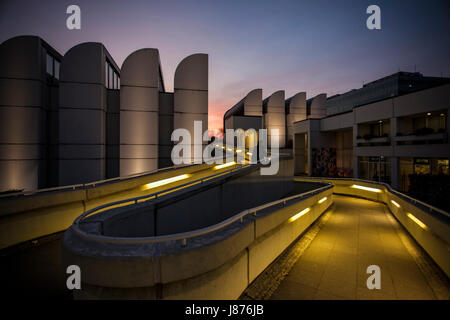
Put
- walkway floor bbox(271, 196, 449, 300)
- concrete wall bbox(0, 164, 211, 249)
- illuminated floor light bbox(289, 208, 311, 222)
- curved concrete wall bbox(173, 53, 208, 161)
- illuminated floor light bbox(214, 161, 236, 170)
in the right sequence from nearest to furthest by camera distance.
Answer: walkway floor bbox(271, 196, 449, 300)
concrete wall bbox(0, 164, 211, 249)
illuminated floor light bbox(289, 208, 311, 222)
illuminated floor light bbox(214, 161, 236, 170)
curved concrete wall bbox(173, 53, 208, 161)

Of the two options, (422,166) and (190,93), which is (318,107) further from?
(190,93)

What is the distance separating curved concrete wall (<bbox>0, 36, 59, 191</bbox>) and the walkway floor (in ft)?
49.8

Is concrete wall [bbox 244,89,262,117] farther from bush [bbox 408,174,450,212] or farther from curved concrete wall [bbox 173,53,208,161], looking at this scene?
bush [bbox 408,174,450,212]

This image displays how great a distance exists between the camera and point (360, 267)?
6355mm

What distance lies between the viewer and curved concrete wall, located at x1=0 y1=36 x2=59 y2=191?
12266mm

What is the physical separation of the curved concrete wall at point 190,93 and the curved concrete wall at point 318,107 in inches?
863

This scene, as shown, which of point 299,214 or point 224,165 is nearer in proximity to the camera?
point 299,214

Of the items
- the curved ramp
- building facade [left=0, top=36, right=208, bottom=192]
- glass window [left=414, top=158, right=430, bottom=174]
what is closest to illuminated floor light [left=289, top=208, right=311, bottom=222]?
the curved ramp

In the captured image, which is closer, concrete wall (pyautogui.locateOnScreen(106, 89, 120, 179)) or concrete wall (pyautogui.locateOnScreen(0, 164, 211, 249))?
concrete wall (pyautogui.locateOnScreen(0, 164, 211, 249))

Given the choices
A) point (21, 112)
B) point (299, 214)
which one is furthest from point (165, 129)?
point (299, 214)

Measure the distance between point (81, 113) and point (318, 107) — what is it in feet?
97.8

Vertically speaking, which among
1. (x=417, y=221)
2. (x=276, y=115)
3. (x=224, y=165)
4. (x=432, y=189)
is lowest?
(x=417, y=221)

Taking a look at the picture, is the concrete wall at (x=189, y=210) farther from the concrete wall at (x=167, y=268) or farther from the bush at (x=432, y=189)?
the bush at (x=432, y=189)
